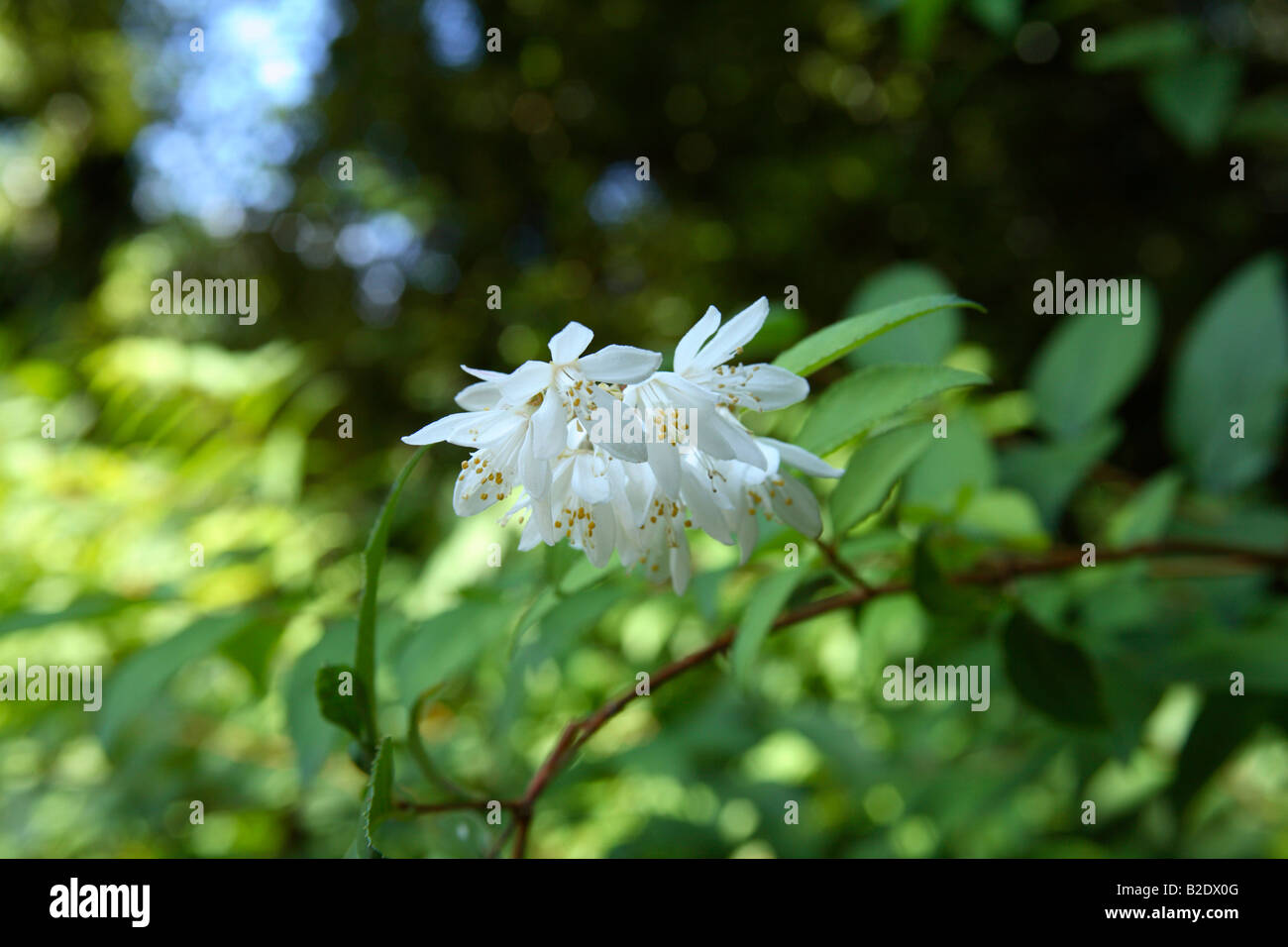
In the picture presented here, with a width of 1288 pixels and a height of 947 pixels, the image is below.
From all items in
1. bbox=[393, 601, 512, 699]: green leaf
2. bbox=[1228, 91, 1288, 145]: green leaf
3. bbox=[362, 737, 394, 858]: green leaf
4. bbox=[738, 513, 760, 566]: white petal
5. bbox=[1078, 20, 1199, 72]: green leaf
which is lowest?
bbox=[362, 737, 394, 858]: green leaf

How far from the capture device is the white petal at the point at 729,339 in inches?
21.2

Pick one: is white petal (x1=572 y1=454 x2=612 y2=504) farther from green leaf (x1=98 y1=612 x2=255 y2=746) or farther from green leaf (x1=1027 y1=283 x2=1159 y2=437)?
green leaf (x1=1027 y1=283 x2=1159 y2=437)

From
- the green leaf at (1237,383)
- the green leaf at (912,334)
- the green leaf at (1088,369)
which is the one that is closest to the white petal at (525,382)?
the green leaf at (912,334)

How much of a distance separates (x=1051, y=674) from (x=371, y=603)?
539 millimetres

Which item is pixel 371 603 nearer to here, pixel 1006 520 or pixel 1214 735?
pixel 1006 520

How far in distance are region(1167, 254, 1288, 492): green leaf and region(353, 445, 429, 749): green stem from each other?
3.63 ft

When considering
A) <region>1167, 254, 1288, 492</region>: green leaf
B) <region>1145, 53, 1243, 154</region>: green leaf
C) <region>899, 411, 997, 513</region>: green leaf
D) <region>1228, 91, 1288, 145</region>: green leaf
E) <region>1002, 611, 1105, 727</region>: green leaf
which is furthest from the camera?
<region>1228, 91, 1288, 145</region>: green leaf

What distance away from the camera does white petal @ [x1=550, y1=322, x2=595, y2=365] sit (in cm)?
52

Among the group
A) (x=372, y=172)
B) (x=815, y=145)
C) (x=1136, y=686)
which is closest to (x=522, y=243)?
(x=372, y=172)

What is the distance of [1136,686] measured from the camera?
0.93 meters

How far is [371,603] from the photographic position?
1.83 ft

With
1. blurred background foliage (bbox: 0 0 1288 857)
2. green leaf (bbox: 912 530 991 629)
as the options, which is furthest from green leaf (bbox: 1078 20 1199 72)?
green leaf (bbox: 912 530 991 629)

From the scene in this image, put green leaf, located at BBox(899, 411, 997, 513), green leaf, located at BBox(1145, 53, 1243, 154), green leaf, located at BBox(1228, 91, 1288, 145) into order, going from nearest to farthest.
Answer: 1. green leaf, located at BBox(899, 411, 997, 513)
2. green leaf, located at BBox(1145, 53, 1243, 154)
3. green leaf, located at BBox(1228, 91, 1288, 145)

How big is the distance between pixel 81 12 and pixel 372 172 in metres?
1.82
